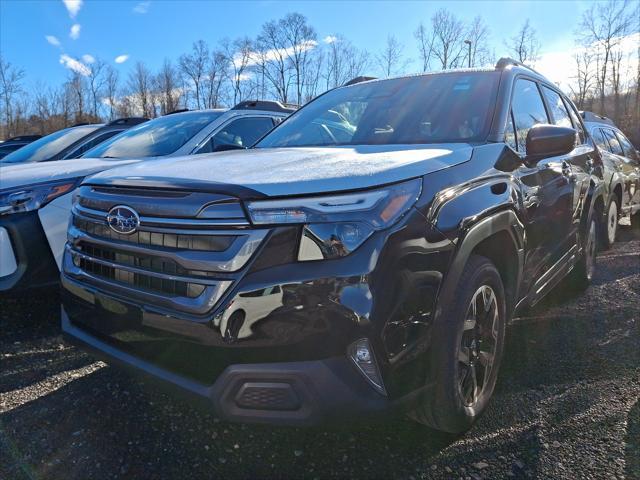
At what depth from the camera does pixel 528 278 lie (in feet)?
9.25

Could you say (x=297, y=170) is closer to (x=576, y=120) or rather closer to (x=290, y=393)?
(x=290, y=393)

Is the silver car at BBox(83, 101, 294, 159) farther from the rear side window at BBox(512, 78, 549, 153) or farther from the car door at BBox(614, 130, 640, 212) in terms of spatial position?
the car door at BBox(614, 130, 640, 212)

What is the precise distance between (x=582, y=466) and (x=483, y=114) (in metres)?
1.80

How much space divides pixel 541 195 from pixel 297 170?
1.65 m

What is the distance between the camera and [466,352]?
2.20 meters

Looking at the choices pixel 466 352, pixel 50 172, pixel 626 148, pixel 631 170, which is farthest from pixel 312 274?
pixel 626 148

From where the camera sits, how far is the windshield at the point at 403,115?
271cm

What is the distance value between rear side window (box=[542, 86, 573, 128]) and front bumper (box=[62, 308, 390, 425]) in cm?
292

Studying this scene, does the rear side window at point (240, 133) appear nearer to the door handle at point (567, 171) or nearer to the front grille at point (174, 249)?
the front grille at point (174, 249)

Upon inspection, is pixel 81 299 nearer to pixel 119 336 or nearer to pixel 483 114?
pixel 119 336

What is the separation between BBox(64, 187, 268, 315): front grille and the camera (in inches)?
67.7

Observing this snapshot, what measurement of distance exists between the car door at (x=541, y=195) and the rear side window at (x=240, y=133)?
97.8 inches

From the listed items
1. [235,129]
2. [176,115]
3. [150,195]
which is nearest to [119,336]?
[150,195]

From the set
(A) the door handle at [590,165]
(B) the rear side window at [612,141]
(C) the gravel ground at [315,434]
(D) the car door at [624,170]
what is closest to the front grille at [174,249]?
(C) the gravel ground at [315,434]
